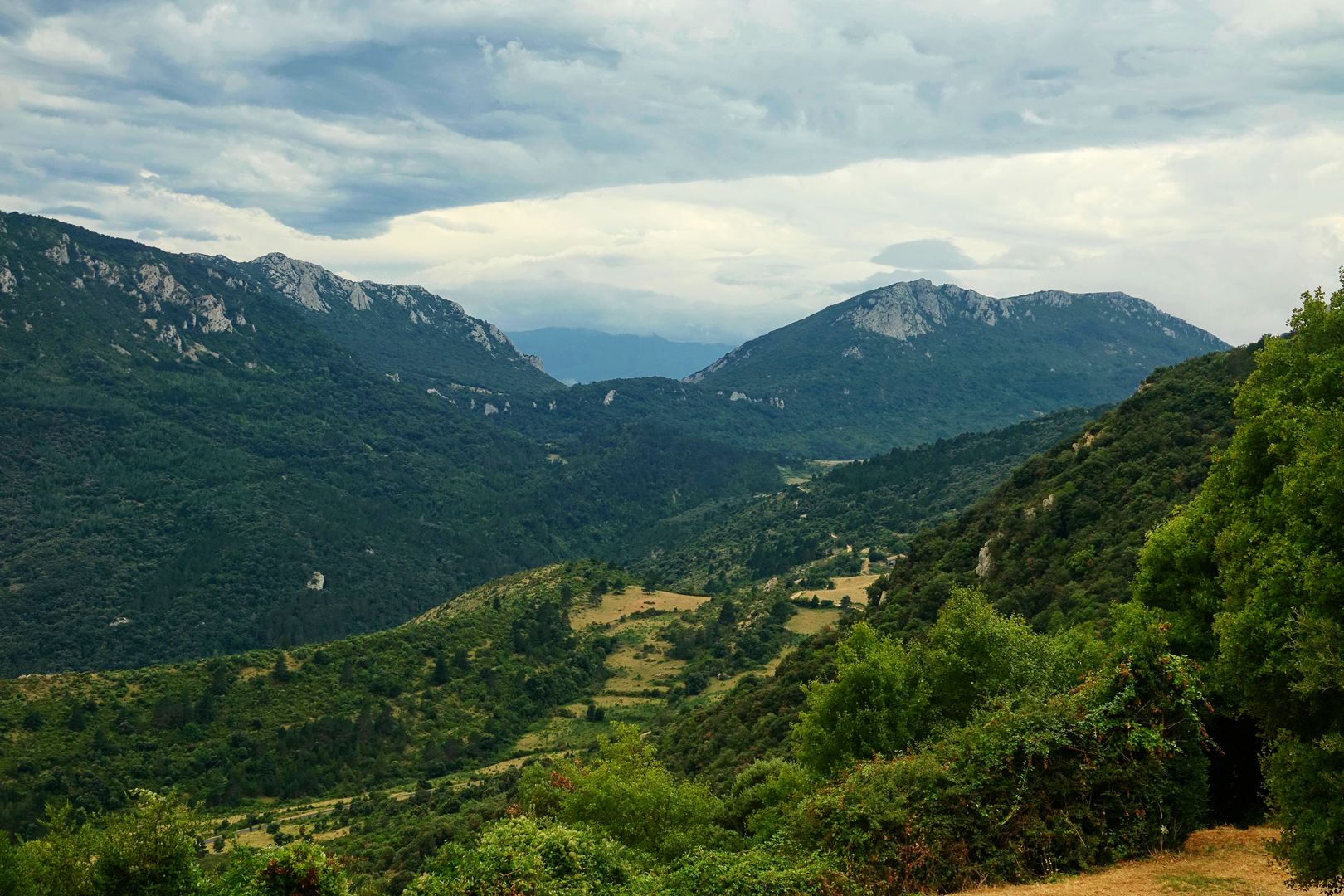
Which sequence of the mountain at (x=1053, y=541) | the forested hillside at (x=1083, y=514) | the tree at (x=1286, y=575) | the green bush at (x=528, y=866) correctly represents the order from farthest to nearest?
the mountain at (x=1053, y=541)
the forested hillside at (x=1083, y=514)
the green bush at (x=528, y=866)
the tree at (x=1286, y=575)

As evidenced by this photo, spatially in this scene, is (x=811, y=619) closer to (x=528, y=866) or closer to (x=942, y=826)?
(x=942, y=826)

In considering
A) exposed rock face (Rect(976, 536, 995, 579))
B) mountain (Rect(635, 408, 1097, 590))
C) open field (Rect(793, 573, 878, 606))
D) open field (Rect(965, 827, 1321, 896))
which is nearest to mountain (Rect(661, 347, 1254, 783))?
exposed rock face (Rect(976, 536, 995, 579))

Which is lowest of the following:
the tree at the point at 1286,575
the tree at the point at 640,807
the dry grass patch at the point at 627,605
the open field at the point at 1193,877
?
the dry grass patch at the point at 627,605

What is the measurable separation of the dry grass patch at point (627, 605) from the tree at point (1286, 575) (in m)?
103

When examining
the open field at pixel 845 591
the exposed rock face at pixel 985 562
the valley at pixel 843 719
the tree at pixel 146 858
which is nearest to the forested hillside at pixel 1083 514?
the exposed rock face at pixel 985 562

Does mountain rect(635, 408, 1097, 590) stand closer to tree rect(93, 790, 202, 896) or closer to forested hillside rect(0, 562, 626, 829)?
forested hillside rect(0, 562, 626, 829)

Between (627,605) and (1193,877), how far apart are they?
116 m

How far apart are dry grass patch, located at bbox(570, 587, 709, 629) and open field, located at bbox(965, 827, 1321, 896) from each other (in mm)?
105612

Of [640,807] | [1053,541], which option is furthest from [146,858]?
[1053,541]

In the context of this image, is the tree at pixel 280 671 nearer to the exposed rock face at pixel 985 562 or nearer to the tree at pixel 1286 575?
the exposed rock face at pixel 985 562

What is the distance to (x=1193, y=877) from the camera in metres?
19.1

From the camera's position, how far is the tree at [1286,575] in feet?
56.4

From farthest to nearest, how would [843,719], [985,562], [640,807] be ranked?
[985,562] → [640,807] → [843,719]

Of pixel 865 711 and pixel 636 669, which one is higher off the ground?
pixel 865 711
